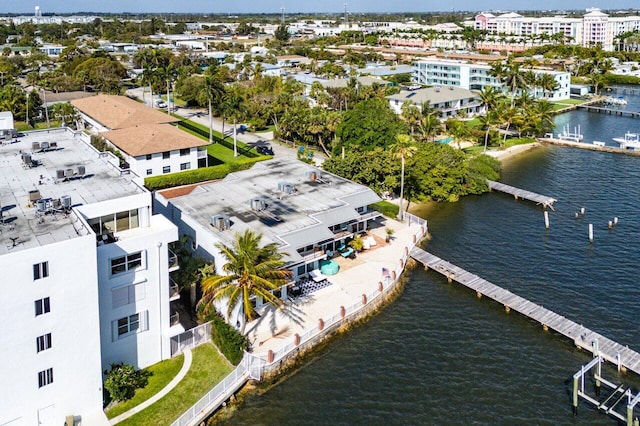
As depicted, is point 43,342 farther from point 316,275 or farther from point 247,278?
point 316,275

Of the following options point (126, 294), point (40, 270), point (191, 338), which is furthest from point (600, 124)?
point (40, 270)

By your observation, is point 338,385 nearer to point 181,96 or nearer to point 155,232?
point 155,232

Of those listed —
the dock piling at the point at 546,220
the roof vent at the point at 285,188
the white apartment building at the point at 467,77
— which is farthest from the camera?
the white apartment building at the point at 467,77

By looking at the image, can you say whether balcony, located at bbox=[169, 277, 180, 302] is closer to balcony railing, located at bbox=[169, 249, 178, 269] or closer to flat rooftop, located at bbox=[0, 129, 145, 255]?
balcony railing, located at bbox=[169, 249, 178, 269]

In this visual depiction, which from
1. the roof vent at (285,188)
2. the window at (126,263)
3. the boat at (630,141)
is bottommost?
the window at (126,263)

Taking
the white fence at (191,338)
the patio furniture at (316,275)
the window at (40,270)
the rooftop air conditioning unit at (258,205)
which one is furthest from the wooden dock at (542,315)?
the window at (40,270)

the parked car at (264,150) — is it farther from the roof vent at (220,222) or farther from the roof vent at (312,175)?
the roof vent at (220,222)
